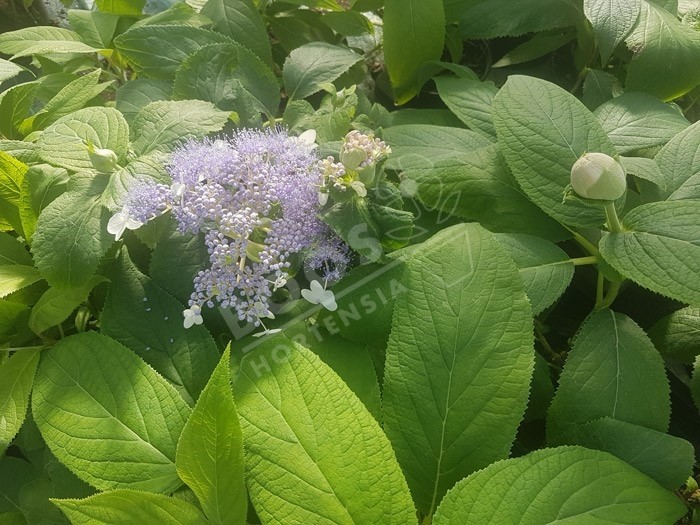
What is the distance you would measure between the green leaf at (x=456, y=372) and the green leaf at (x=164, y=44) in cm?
44

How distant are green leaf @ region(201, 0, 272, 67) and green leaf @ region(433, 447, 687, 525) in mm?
647

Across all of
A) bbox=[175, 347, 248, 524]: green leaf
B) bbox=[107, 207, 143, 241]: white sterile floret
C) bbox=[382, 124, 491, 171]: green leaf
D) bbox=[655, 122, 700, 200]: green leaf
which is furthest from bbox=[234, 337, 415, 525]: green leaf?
bbox=[655, 122, 700, 200]: green leaf

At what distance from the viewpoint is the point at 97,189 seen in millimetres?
571

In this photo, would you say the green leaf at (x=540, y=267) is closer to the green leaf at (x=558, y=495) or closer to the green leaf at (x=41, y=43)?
the green leaf at (x=558, y=495)

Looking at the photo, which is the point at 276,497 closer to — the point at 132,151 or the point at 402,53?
the point at 132,151

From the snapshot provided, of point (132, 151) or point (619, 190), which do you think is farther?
point (132, 151)

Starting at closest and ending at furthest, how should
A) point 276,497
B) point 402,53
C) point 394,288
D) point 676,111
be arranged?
1. point 276,497
2. point 394,288
3. point 676,111
4. point 402,53

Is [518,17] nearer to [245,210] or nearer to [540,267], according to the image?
[540,267]

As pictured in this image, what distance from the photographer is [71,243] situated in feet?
1.76

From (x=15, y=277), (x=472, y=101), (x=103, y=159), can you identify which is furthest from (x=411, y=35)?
(x=15, y=277)

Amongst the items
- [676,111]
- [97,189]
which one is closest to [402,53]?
[676,111]

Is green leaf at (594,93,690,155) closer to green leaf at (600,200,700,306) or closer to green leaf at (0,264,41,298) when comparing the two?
green leaf at (600,200,700,306)

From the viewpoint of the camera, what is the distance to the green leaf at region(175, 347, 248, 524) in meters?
0.44

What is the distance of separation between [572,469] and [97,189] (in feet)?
1.59
